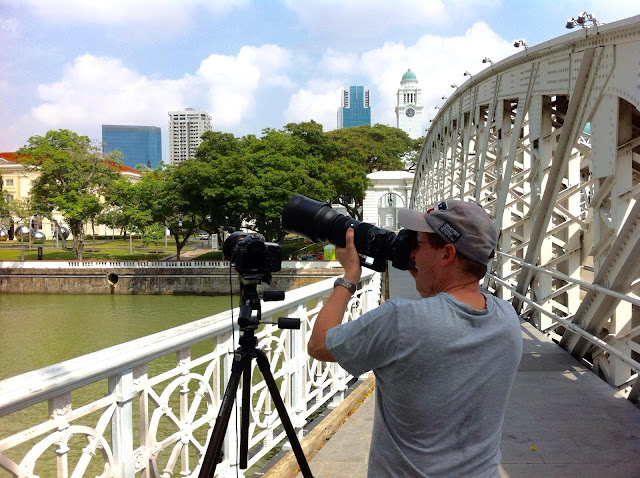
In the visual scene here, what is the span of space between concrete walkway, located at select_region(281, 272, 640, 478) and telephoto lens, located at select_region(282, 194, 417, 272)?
141 cm

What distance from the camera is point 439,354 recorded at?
4.02ft

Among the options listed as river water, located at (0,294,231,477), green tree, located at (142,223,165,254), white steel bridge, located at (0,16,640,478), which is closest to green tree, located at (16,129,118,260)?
green tree, located at (142,223,165,254)

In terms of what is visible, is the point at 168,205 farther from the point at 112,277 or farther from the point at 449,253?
the point at 449,253

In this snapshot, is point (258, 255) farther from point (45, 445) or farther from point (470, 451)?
point (470, 451)

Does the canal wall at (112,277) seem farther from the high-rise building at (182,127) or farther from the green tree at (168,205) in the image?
the high-rise building at (182,127)

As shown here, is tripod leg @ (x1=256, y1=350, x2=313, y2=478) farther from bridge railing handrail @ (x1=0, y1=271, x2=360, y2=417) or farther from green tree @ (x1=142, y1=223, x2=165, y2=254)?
green tree @ (x1=142, y1=223, x2=165, y2=254)

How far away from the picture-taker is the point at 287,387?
301 centimetres

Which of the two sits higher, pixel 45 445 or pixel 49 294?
pixel 45 445

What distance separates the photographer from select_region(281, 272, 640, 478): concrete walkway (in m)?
2.79

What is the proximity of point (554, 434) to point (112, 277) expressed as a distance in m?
25.6

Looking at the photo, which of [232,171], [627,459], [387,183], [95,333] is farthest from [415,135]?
[627,459]

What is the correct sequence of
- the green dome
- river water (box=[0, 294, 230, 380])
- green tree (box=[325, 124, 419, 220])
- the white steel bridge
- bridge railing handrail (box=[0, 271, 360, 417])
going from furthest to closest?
the green dome, green tree (box=[325, 124, 419, 220]), river water (box=[0, 294, 230, 380]), the white steel bridge, bridge railing handrail (box=[0, 271, 360, 417])

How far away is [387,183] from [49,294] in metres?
21.5

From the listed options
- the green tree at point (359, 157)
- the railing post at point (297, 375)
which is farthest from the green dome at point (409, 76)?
the railing post at point (297, 375)
